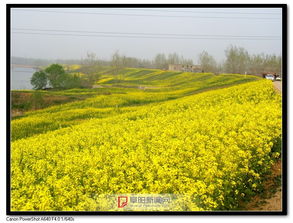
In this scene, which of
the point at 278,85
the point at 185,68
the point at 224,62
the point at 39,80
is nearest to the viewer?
the point at 278,85

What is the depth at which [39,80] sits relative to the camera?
655 centimetres

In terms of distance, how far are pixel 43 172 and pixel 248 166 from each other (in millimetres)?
3462

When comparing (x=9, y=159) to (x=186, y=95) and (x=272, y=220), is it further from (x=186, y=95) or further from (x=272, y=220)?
(x=272, y=220)

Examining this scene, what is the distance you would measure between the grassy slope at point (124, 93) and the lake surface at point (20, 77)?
394 millimetres

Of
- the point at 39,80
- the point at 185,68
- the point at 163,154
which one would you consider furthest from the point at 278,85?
the point at 39,80

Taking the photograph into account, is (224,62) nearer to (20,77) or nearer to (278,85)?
(278,85)

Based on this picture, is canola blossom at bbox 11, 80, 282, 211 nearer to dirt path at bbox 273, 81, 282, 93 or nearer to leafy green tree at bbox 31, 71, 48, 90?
dirt path at bbox 273, 81, 282, 93

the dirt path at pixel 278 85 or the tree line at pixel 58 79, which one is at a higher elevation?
the tree line at pixel 58 79

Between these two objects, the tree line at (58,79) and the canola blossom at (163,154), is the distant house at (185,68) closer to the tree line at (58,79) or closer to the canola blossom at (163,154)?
the canola blossom at (163,154)

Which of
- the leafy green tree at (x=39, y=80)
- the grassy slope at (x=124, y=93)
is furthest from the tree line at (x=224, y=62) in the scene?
the leafy green tree at (x=39, y=80)

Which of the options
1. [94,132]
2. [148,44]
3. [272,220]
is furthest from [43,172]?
[272,220]

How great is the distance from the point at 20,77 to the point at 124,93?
196 cm

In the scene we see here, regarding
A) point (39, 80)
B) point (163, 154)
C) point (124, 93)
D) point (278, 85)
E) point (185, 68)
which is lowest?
point (163, 154)

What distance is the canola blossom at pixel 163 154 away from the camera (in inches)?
219
